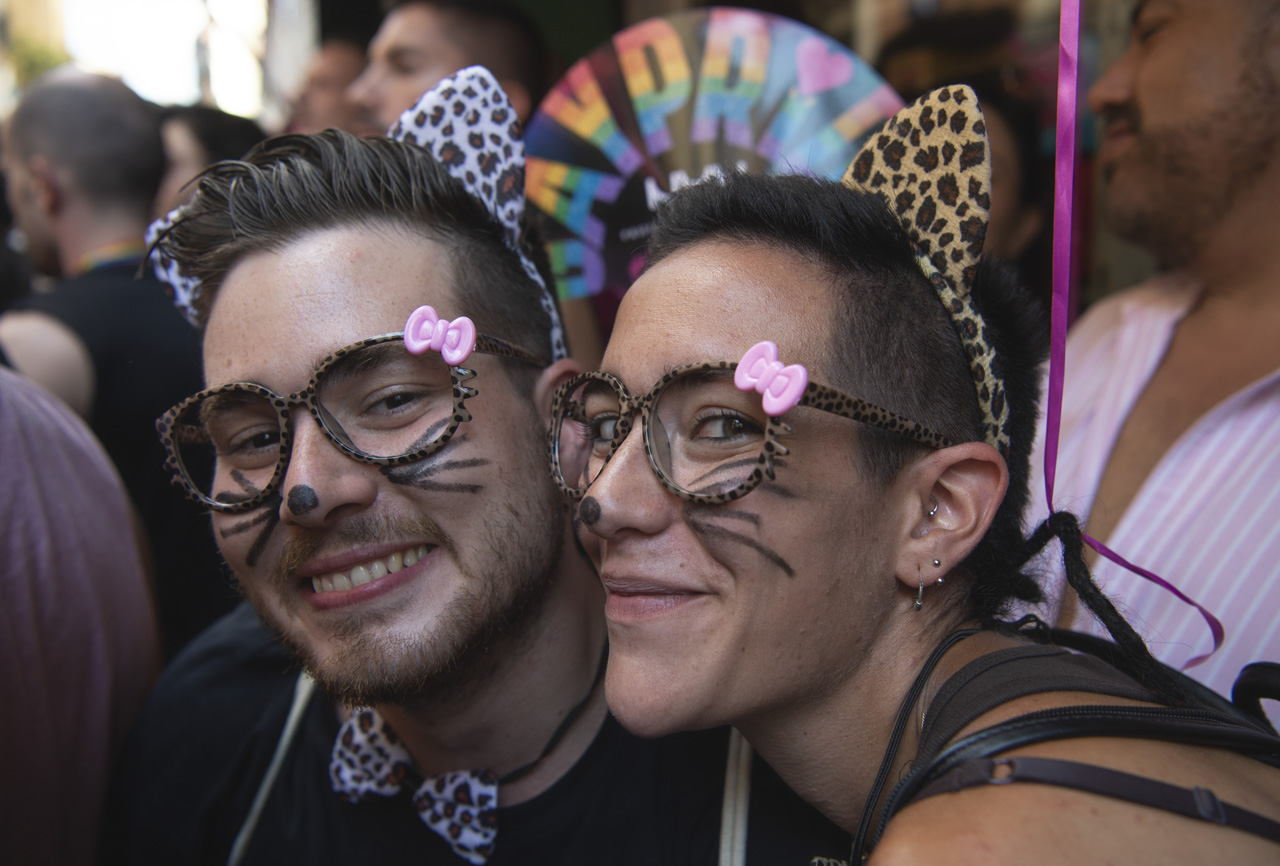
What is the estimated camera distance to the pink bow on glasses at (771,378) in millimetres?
1310

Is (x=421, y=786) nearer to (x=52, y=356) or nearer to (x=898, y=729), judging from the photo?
(x=898, y=729)

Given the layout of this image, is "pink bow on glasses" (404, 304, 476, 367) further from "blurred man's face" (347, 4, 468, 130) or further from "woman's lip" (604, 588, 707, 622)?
"blurred man's face" (347, 4, 468, 130)

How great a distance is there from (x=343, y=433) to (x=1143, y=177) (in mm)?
2254

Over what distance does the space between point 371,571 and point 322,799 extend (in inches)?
27.6

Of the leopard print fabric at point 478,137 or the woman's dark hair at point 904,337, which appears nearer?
the woman's dark hair at point 904,337

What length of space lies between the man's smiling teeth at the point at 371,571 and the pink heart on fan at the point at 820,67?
5.12ft

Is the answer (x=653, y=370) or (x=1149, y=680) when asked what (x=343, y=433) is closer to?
(x=653, y=370)

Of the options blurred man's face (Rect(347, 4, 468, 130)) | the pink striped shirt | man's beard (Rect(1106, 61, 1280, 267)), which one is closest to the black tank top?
the pink striped shirt

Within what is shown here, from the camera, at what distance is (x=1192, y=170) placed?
2395 millimetres

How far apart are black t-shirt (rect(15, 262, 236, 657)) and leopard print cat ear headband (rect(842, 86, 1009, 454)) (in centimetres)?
248

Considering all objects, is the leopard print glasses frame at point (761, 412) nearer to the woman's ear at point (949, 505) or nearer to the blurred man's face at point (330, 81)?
the woman's ear at point (949, 505)

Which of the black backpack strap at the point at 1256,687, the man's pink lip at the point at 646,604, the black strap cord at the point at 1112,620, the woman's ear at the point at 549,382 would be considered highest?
the woman's ear at the point at 549,382

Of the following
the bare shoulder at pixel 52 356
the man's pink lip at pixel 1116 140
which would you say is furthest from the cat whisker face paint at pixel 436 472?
the man's pink lip at pixel 1116 140

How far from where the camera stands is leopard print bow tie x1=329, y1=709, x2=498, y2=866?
6.00 feet
